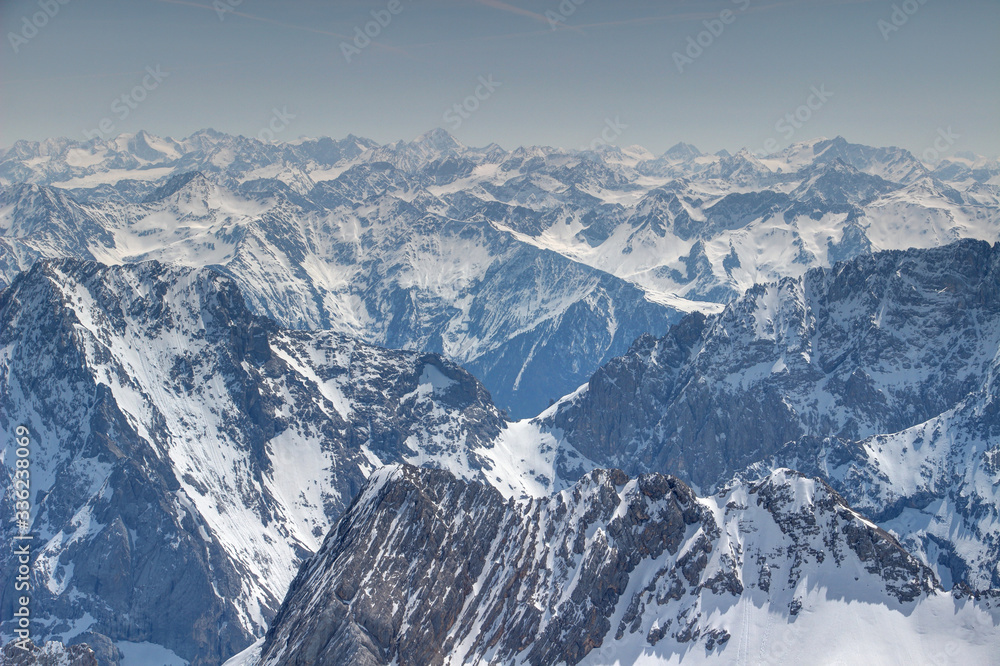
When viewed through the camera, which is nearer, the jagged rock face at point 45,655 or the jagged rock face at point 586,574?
the jagged rock face at point 586,574

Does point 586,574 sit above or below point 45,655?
above

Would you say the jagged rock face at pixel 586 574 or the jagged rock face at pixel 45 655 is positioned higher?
the jagged rock face at pixel 586 574

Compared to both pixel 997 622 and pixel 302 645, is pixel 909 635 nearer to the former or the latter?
pixel 997 622

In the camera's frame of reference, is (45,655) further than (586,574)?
No

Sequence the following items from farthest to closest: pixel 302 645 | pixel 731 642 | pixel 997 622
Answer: pixel 302 645
pixel 731 642
pixel 997 622

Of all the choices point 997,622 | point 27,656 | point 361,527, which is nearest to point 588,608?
point 361,527
